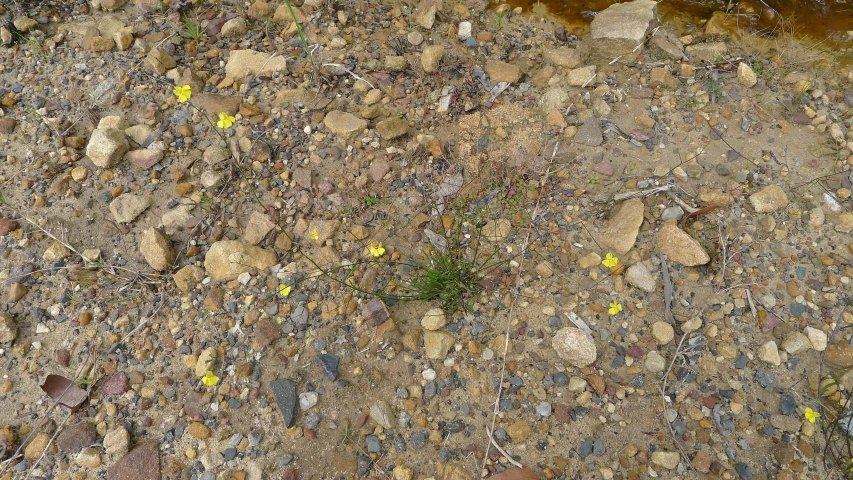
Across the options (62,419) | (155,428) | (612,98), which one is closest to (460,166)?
(612,98)

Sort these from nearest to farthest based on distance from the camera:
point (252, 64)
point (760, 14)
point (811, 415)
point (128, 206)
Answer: point (811, 415), point (128, 206), point (252, 64), point (760, 14)

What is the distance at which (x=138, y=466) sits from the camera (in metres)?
2.45

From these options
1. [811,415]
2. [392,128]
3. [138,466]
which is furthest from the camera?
[392,128]

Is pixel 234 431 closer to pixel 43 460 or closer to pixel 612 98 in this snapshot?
pixel 43 460

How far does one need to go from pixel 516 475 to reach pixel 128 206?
101 inches

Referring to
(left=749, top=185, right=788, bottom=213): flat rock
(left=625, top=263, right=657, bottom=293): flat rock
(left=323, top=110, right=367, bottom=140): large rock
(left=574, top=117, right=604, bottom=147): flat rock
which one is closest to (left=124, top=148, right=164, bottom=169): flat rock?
(left=323, top=110, right=367, bottom=140): large rock

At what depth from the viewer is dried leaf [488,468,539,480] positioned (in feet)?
7.60

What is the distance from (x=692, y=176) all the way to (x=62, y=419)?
11.7ft

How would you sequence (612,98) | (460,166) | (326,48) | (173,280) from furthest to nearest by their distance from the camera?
(326,48) < (612,98) < (460,166) < (173,280)

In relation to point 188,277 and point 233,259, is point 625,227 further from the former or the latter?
point 188,277

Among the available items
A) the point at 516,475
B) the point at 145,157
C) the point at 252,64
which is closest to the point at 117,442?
the point at 145,157

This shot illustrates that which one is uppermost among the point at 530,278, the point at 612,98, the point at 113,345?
the point at 612,98

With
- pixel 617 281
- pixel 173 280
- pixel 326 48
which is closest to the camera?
pixel 617 281

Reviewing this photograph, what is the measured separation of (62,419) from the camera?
2.61m
